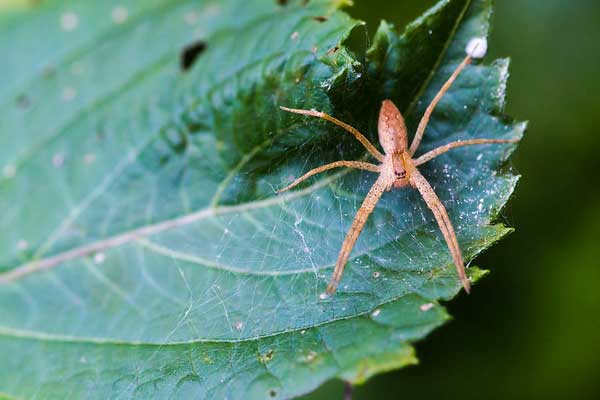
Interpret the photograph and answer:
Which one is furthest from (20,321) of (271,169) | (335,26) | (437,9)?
(437,9)

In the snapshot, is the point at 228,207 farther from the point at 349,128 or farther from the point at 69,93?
the point at 69,93

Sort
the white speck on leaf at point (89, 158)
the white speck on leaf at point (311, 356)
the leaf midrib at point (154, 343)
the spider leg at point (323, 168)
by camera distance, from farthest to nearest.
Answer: the white speck on leaf at point (89, 158) → the spider leg at point (323, 168) → the leaf midrib at point (154, 343) → the white speck on leaf at point (311, 356)

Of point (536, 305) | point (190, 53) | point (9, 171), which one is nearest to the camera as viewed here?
point (190, 53)

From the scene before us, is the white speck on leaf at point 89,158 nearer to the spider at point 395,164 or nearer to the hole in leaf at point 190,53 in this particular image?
the hole in leaf at point 190,53

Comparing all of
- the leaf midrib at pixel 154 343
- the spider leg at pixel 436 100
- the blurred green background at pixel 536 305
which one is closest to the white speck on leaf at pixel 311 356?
the leaf midrib at pixel 154 343

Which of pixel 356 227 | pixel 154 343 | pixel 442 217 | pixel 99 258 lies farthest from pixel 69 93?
pixel 442 217

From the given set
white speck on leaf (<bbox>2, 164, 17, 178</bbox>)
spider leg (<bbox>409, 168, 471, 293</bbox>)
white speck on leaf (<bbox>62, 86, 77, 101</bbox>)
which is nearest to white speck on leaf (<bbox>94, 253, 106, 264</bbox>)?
white speck on leaf (<bbox>2, 164, 17, 178</bbox>)

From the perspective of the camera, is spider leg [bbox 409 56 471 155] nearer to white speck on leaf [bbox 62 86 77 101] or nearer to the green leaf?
the green leaf
